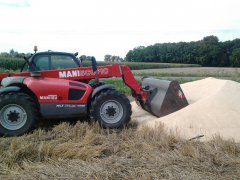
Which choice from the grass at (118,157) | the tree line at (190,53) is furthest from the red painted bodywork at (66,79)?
the tree line at (190,53)

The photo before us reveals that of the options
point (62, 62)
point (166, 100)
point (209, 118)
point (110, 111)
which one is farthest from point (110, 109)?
point (209, 118)

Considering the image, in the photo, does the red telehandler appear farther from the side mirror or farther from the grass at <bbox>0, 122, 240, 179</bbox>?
the grass at <bbox>0, 122, 240, 179</bbox>

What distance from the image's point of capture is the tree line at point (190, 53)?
66.3 metres

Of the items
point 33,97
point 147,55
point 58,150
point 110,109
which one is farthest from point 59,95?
point 147,55

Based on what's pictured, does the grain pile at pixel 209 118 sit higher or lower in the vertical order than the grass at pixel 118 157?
higher

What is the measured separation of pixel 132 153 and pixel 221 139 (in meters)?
1.59

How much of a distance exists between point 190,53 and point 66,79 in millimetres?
64616

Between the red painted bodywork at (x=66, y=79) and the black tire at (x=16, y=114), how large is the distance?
288 millimetres

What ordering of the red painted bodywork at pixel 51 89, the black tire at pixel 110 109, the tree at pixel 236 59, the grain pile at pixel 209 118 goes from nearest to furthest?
1. the grain pile at pixel 209 118
2. the red painted bodywork at pixel 51 89
3. the black tire at pixel 110 109
4. the tree at pixel 236 59

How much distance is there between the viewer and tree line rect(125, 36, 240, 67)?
2611 inches

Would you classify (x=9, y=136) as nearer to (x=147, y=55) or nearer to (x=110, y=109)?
(x=110, y=109)

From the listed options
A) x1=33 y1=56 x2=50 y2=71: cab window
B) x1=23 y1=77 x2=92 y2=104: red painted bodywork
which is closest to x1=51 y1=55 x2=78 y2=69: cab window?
x1=33 y1=56 x2=50 y2=71: cab window

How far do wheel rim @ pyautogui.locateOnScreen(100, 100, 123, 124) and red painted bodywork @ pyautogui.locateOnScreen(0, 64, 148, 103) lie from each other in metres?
0.42

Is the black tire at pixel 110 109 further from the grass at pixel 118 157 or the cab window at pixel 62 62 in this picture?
the cab window at pixel 62 62
